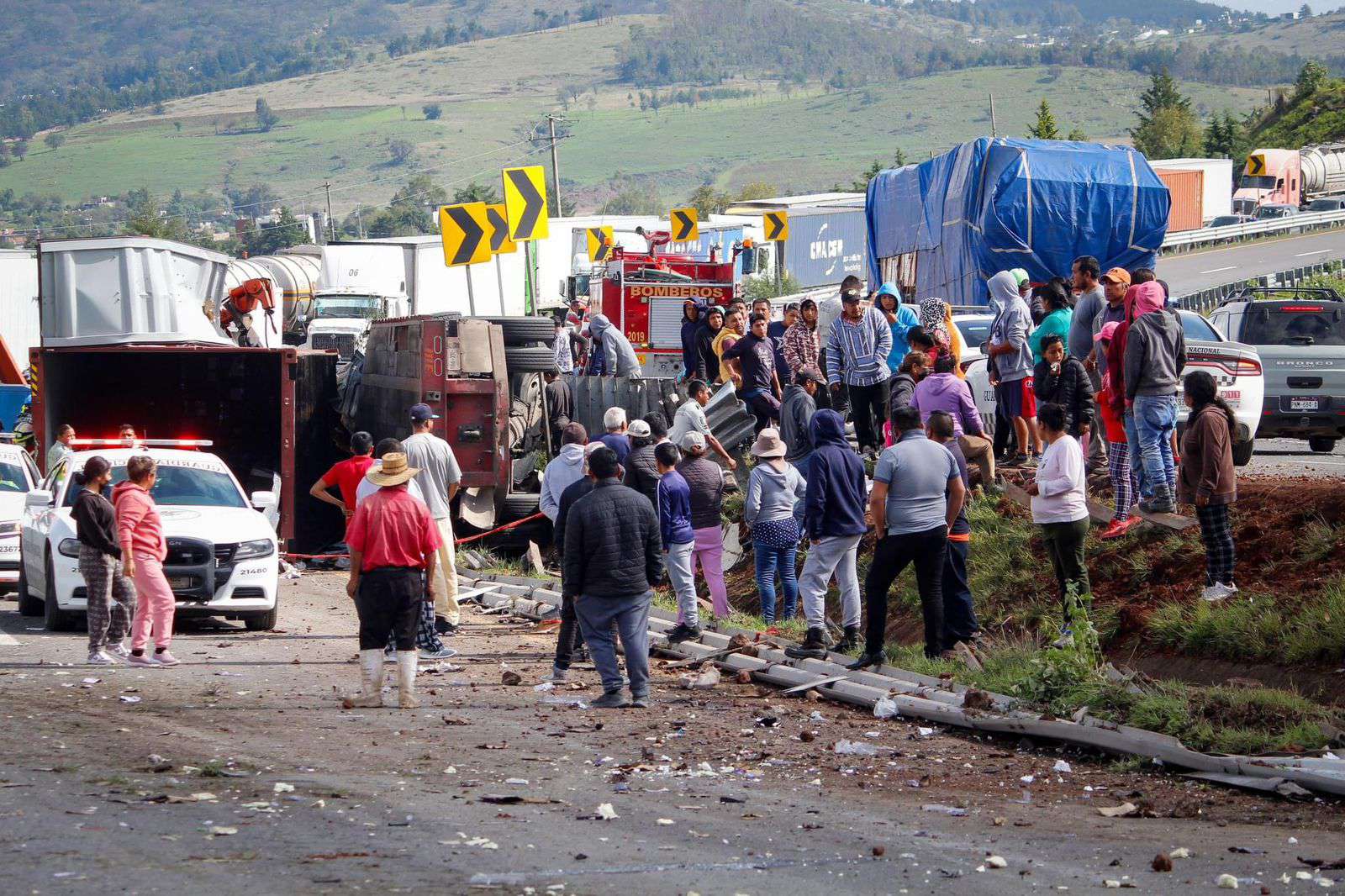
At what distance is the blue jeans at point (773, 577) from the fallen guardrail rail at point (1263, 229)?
114 ft

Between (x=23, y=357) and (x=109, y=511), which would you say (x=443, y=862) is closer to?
(x=109, y=511)

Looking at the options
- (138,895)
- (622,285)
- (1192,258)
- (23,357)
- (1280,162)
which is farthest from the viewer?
(1280,162)

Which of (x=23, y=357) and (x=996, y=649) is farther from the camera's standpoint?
(x=23, y=357)

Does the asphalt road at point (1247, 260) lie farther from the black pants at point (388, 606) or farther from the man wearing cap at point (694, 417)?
the black pants at point (388, 606)

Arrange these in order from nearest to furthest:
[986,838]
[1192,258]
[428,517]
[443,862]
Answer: [443,862]
[986,838]
[428,517]
[1192,258]

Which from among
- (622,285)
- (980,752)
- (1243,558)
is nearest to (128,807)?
(980,752)

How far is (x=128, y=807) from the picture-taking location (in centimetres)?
750

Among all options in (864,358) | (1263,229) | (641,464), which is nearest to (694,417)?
(864,358)

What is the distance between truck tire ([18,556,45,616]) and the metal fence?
69.0 feet

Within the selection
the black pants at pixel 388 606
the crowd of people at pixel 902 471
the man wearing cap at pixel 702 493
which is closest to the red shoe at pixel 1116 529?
the crowd of people at pixel 902 471

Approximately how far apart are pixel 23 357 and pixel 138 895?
2994 cm

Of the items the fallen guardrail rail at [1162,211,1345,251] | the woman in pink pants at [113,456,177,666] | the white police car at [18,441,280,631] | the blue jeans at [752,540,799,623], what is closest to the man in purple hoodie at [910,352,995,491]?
the blue jeans at [752,540,799,623]

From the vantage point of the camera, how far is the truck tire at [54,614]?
14125 millimetres

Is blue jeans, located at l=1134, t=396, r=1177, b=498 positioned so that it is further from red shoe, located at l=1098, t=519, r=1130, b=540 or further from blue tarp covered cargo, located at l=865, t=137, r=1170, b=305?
blue tarp covered cargo, located at l=865, t=137, r=1170, b=305
